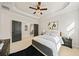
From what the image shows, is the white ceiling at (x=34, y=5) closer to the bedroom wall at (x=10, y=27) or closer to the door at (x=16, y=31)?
the bedroom wall at (x=10, y=27)

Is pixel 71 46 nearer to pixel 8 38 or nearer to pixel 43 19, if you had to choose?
pixel 43 19

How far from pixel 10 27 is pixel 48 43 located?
0.76 m

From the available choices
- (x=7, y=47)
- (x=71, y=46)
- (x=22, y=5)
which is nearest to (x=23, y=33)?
(x=7, y=47)

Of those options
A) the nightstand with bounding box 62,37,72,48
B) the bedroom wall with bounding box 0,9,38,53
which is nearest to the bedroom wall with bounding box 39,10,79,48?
the nightstand with bounding box 62,37,72,48

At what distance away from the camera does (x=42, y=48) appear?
6.19 ft

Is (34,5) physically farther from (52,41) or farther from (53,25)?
(52,41)

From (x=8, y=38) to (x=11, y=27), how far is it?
207 mm

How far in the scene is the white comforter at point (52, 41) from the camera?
1839 millimetres

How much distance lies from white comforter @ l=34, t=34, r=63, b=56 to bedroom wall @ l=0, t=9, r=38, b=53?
0.21 meters

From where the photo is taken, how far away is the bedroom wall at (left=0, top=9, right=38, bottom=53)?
177 cm

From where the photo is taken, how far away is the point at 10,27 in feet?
5.87

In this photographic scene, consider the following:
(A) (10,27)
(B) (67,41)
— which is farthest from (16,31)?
(B) (67,41)

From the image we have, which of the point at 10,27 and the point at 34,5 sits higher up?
the point at 34,5

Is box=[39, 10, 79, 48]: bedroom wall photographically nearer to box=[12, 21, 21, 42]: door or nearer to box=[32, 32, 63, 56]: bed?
box=[32, 32, 63, 56]: bed
